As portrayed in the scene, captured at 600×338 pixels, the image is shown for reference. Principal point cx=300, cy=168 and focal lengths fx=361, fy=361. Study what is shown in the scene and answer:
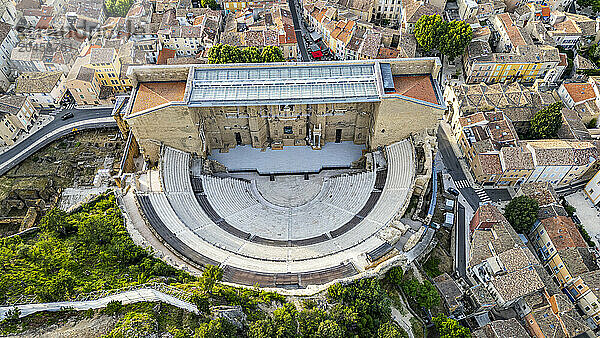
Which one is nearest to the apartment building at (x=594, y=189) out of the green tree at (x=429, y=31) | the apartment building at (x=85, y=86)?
the green tree at (x=429, y=31)

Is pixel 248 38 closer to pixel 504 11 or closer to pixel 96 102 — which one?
pixel 96 102

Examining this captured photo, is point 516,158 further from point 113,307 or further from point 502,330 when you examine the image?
point 113,307

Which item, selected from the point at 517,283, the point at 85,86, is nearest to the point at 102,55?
the point at 85,86

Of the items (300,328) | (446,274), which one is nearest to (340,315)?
(300,328)

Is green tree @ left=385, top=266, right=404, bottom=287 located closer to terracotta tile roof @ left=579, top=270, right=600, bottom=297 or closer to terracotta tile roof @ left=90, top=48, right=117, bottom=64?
terracotta tile roof @ left=579, top=270, right=600, bottom=297

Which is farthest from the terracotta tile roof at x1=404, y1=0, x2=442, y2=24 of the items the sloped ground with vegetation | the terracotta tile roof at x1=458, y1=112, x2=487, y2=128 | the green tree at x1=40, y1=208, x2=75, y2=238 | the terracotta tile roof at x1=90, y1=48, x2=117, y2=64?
the green tree at x1=40, y1=208, x2=75, y2=238

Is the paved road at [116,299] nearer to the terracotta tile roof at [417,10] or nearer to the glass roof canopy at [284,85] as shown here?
the glass roof canopy at [284,85]
